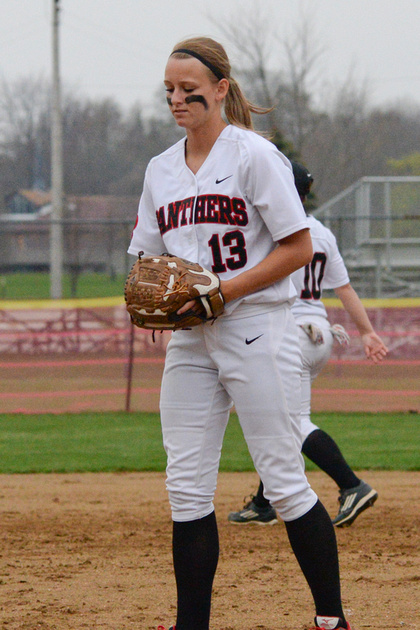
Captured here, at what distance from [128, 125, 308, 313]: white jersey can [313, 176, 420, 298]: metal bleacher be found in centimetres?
1298

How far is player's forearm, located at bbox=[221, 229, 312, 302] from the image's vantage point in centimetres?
248

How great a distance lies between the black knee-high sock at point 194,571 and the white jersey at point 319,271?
1.87 metres

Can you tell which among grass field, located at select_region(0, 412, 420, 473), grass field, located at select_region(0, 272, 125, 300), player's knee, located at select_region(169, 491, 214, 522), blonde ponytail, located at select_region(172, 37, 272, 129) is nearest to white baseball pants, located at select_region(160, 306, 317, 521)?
player's knee, located at select_region(169, 491, 214, 522)

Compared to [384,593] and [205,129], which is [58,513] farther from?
[205,129]

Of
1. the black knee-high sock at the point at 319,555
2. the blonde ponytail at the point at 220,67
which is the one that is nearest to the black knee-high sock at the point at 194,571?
the black knee-high sock at the point at 319,555

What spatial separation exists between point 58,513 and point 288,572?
1.75 metres

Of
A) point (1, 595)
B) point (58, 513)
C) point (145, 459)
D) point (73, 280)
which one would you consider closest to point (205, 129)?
point (1, 595)

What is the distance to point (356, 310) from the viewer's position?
157 inches

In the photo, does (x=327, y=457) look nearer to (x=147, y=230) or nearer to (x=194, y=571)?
(x=194, y=571)

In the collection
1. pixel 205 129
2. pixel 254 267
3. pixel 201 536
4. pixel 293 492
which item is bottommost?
pixel 201 536

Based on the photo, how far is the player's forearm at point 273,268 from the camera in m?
2.48

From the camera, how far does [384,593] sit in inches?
130

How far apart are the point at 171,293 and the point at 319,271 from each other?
1951 millimetres

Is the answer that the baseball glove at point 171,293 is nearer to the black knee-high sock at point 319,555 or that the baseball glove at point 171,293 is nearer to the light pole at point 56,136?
the black knee-high sock at point 319,555
